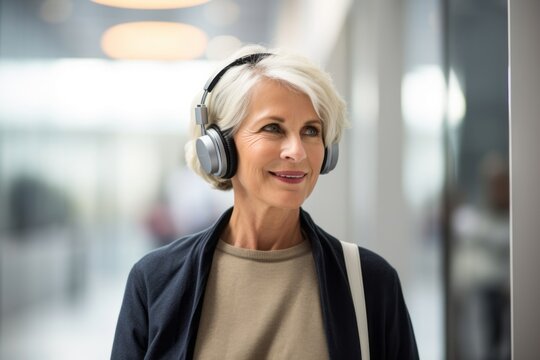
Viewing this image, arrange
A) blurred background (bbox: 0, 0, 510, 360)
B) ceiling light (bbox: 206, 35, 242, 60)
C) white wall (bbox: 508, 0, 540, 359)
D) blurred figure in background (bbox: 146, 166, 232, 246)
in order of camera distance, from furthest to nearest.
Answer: ceiling light (bbox: 206, 35, 242, 60) → blurred figure in background (bbox: 146, 166, 232, 246) → blurred background (bbox: 0, 0, 510, 360) → white wall (bbox: 508, 0, 540, 359)

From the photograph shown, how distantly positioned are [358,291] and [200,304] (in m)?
0.35

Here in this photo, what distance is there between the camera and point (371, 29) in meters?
3.55

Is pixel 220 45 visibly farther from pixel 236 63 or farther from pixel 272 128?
pixel 272 128

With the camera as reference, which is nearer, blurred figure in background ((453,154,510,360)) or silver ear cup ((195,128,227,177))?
silver ear cup ((195,128,227,177))

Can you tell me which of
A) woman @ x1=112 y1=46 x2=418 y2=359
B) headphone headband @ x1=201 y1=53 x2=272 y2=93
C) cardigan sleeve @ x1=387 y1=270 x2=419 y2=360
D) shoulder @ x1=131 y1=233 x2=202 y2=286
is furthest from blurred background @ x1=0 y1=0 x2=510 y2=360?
shoulder @ x1=131 y1=233 x2=202 y2=286

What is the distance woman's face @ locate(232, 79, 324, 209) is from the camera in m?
1.43

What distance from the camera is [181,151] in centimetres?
726

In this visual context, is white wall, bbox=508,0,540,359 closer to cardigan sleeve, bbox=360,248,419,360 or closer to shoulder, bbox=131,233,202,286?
cardigan sleeve, bbox=360,248,419,360

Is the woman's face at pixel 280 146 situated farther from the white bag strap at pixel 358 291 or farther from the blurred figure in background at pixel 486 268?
the blurred figure in background at pixel 486 268

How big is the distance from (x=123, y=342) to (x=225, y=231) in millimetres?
348

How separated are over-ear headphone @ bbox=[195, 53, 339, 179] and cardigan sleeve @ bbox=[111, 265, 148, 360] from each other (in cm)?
30

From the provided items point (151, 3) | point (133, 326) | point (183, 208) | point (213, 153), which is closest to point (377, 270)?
point (213, 153)

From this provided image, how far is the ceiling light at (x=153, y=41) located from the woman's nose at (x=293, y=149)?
→ 4.40m

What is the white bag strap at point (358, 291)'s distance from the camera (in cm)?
143
